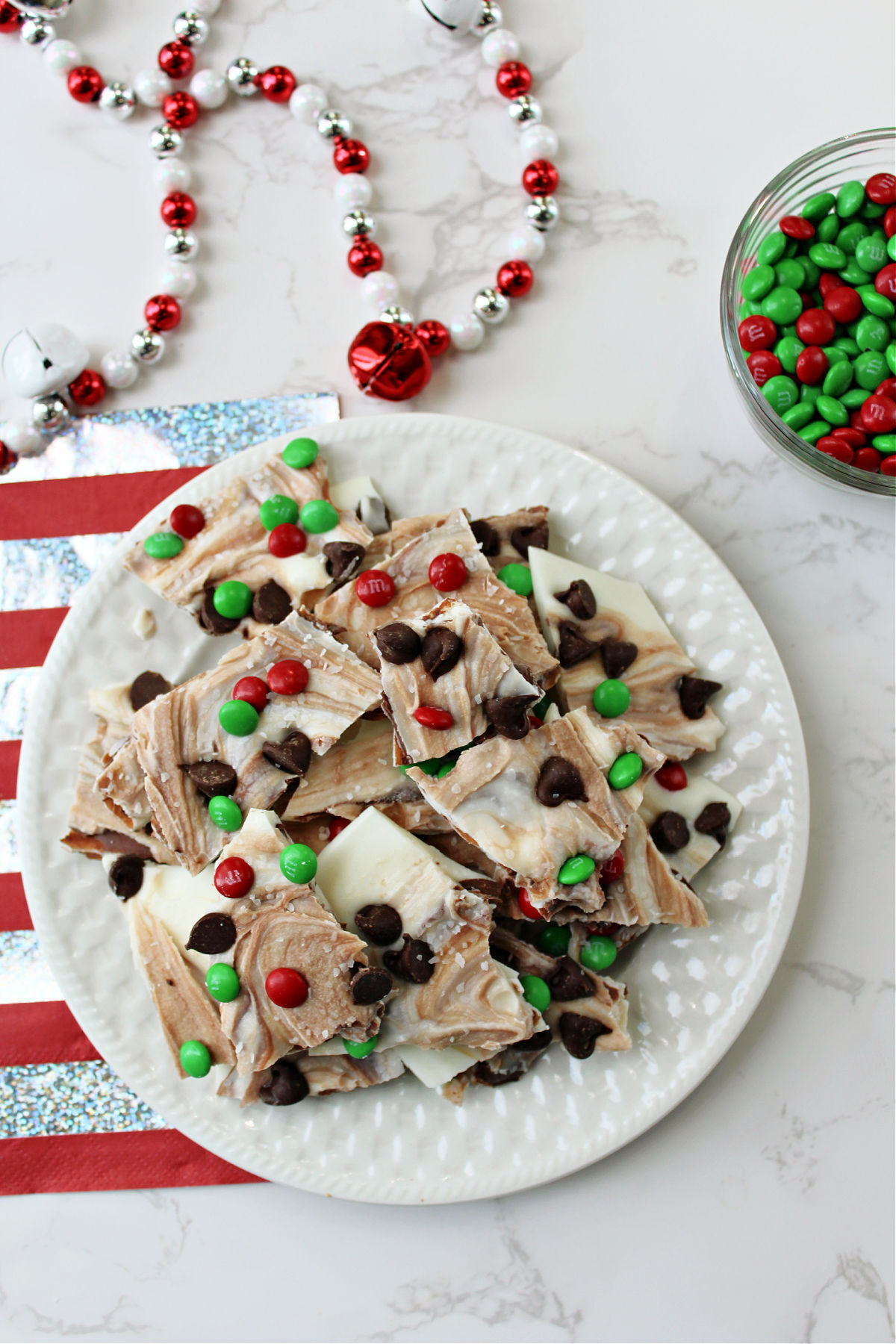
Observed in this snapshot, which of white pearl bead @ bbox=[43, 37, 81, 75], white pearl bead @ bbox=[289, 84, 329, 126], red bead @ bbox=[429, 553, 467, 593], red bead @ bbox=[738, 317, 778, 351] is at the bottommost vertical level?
red bead @ bbox=[429, 553, 467, 593]

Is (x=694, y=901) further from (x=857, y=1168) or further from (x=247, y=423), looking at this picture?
(x=247, y=423)

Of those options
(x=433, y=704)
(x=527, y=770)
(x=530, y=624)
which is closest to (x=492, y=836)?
(x=527, y=770)

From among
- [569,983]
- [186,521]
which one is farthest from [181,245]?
[569,983]

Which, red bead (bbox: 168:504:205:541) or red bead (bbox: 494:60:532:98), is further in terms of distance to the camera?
red bead (bbox: 494:60:532:98)

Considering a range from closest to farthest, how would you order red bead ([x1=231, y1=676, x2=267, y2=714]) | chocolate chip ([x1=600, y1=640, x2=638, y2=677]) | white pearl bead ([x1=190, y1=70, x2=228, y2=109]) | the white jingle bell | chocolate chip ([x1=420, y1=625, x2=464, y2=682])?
chocolate chip ([x1=420, y1=625, x2=464, y2=682])
red bead ([x1=231, y1=676, x2=267, y2=714])
chocolate chip ([x1=600, y1=640, x2=638, y2=677])
the white jingle bell
white pearl bead ([x1=190, y1=70, x2=228, y2=109])

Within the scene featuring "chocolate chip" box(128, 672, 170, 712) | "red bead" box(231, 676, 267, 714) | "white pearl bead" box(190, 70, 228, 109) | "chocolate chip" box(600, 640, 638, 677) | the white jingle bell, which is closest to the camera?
"red bead" box(231, 676, 267, 714)

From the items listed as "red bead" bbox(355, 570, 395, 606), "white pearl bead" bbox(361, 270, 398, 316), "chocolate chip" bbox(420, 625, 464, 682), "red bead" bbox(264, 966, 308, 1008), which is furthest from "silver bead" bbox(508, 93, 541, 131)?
"red bead" bbox(264, 966, 308, 1008)

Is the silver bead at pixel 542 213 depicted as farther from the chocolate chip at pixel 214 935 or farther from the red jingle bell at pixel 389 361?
the chocolate chip at pixel 214 935

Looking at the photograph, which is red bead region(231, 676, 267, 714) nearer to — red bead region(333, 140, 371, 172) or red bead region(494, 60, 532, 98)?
red bead region(333, 140, 371, 172)
